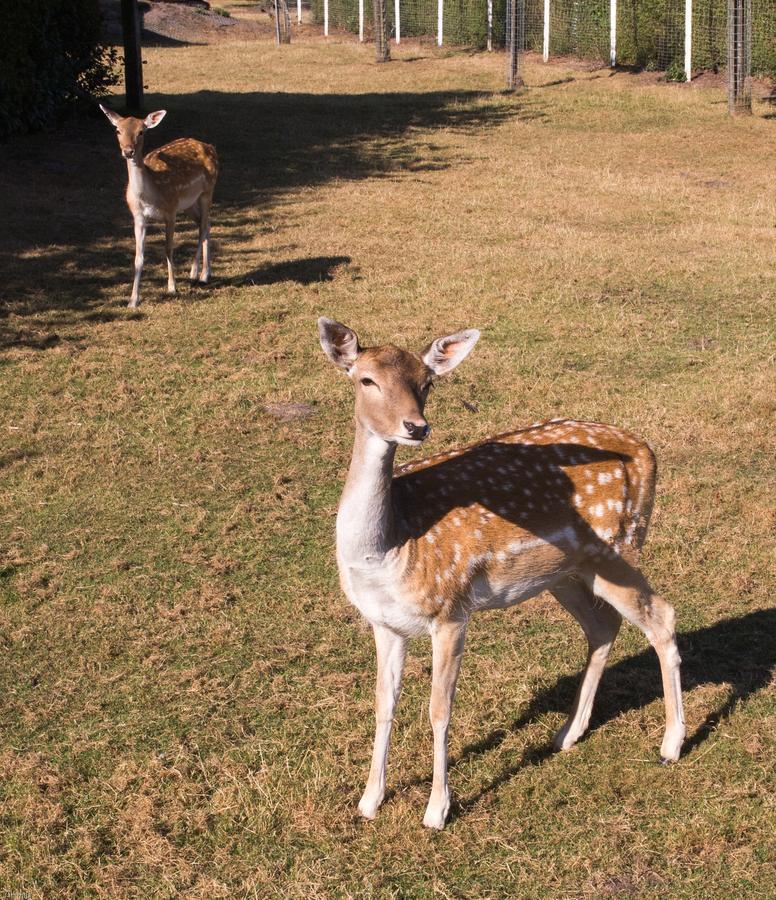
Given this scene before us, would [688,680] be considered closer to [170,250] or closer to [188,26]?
[170,250]

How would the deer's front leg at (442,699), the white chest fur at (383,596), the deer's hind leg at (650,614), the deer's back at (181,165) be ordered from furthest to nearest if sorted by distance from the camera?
the deer's back at (181,165), the deer's hind leg at (650,614), the deer's front leg at (442,699), the white chest fur at (383,596)

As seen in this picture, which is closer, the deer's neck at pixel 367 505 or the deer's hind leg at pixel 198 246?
the deer's neck at pixel 367 505

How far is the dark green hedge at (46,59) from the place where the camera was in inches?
705

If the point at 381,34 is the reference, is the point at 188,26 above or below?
above

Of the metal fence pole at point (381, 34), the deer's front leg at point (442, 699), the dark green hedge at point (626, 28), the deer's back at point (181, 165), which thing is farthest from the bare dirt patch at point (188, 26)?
the deer's front leg at point (442, 699)

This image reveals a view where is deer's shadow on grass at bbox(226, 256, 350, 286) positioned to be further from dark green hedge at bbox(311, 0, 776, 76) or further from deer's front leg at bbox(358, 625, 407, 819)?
dark green hedge at bbox(311, 0, 776, 76)

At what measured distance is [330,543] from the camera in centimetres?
740

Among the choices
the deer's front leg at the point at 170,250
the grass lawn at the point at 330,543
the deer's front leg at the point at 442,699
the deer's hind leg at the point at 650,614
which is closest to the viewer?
the deer's front leg at the point at 442,699

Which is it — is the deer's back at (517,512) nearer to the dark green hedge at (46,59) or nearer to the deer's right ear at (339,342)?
the deer's right ear at (339,342)

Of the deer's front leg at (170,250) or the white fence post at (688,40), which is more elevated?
the white fence post at (688,40)

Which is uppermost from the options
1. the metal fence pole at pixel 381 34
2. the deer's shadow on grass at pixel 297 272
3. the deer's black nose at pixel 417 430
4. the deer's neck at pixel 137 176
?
the metal fence pole at pixel 381 34

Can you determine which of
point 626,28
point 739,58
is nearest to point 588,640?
point 739,58

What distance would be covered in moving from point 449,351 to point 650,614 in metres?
1.53

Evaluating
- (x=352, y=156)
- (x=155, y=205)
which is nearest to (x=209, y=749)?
(x=155, y=205)
